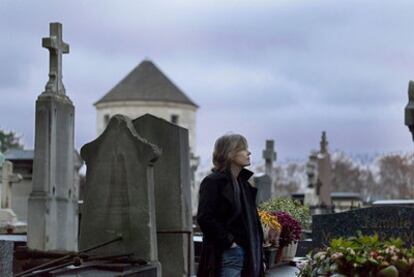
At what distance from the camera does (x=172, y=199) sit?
11.1 m

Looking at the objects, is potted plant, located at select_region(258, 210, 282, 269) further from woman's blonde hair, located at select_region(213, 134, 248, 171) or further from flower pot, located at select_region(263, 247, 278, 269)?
woman's blonde hair, located at select_region(213, 134, 248, 171)

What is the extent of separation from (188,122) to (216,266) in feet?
299

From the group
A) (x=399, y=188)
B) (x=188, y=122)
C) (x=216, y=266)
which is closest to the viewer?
(x=216, y=266)

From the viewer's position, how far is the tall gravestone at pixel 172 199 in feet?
36.2

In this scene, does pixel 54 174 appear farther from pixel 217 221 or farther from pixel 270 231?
pixel 217 221

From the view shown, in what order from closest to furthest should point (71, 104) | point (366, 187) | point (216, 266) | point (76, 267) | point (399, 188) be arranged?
1. point (216, 266)
2. point (76, 267)
3. point (71, 104)
4. point (399, 188)
5. point (366, 187)

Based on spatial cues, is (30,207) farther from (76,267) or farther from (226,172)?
(226,172)

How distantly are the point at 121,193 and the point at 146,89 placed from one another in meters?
88.0

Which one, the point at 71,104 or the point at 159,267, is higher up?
the point at 71,104

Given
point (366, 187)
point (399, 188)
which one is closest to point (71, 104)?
point (399, 188)

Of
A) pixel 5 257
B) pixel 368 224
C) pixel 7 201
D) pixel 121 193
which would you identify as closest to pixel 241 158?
pixel 5 257

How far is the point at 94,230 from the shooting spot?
10.4 metres

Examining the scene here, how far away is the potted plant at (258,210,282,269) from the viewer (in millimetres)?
10500

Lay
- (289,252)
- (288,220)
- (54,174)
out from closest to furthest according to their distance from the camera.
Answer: (288,220), (289,252), (54,174)
